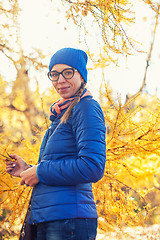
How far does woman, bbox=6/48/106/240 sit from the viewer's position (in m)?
1.10

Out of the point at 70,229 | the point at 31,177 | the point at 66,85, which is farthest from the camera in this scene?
the point at 66,85

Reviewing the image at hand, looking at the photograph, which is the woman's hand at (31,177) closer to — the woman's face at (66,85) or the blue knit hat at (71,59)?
the woman's face at (66,85)

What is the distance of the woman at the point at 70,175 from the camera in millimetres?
1102

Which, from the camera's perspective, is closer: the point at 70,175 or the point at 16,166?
the point at 70,175

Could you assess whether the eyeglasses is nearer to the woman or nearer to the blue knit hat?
the blue knit hat

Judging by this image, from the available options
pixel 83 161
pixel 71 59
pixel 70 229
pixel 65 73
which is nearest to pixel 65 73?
pixel 65 73

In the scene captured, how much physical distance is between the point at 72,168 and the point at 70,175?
0.03 meters

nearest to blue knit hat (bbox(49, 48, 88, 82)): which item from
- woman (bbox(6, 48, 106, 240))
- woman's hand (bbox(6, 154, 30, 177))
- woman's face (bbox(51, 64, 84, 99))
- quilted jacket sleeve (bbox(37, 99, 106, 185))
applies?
woman's face (bbox(51, 64, 84, 99))

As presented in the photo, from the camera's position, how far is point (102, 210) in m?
2.97

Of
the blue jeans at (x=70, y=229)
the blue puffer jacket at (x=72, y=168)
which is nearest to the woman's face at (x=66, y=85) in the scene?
the blue puffer jacket at (x=72, y=168)

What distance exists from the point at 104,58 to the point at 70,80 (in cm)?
175

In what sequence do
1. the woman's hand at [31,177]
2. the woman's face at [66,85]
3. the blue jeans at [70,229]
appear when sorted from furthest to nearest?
the woman's face at [66,85]
the woman's hand at [31,177]
the blue jeans at [70,229]

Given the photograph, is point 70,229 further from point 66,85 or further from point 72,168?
point 66,85

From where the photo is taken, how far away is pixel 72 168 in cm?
111
